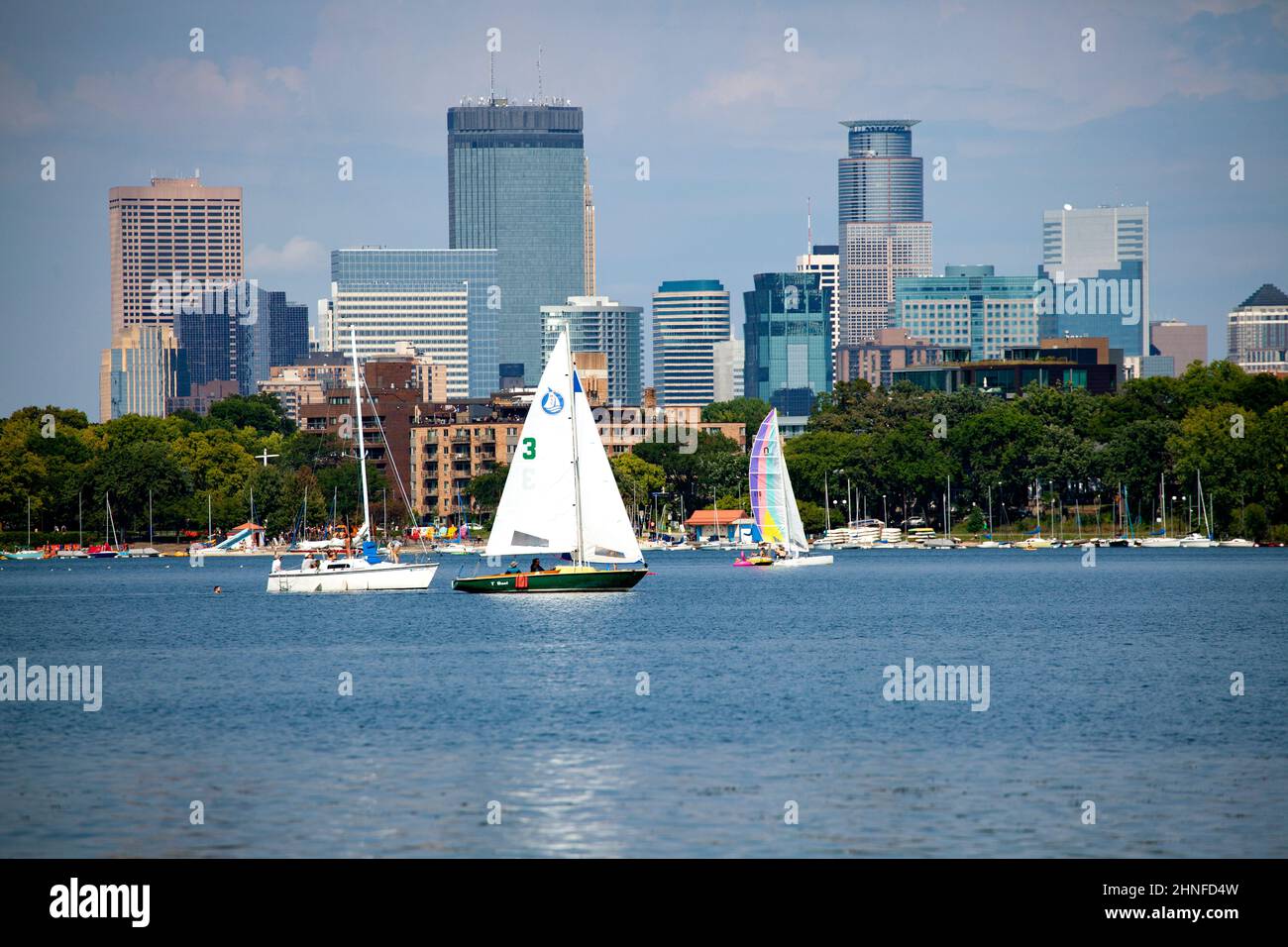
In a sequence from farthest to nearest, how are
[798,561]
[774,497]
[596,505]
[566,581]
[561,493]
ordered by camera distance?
[798,561] → [774,497] → [566,581] → [596,505] → [561,493]

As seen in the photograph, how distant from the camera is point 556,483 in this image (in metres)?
92.6

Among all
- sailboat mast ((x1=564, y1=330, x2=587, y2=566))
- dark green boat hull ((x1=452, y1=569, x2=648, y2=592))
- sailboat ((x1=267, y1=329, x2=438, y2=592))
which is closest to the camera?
sailboat mast ((x1=564, y1=330, x2=587, y2=566))

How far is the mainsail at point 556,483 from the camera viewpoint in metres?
92.6

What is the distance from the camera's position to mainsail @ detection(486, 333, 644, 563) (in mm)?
92625

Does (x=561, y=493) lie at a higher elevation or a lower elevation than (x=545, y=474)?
lower

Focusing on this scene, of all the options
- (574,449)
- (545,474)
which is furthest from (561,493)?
(574,449)

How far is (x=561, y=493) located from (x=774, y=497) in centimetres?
5726

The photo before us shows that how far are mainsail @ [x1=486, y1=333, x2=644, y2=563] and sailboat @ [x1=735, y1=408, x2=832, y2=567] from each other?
148ft

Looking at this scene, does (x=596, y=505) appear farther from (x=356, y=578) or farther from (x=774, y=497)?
(x=774, y=497)
